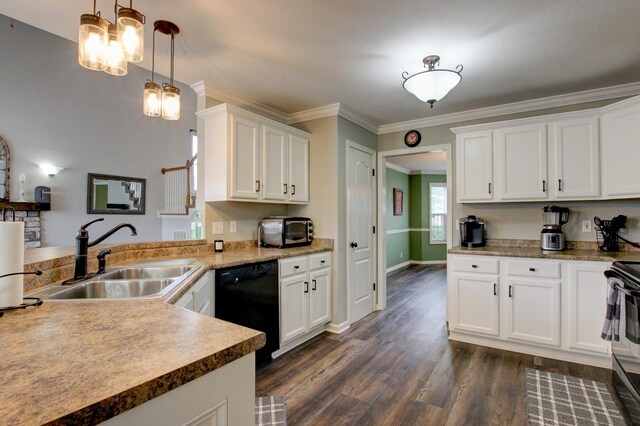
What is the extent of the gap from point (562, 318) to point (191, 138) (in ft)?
23.5

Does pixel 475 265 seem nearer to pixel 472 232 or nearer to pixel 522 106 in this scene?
pixel 472 232

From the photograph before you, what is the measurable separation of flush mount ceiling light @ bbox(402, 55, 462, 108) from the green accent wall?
179 inches

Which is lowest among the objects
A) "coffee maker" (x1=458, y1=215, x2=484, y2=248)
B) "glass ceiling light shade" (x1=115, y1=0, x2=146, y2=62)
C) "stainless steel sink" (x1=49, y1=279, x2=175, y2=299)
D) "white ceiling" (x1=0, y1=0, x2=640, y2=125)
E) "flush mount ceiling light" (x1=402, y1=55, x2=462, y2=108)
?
"stainless steel sink" (x1=49, y1=279, x2=175, y2=299)

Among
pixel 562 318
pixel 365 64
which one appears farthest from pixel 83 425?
pixel 562 318

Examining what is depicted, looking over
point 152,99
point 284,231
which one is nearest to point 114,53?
point 152,99

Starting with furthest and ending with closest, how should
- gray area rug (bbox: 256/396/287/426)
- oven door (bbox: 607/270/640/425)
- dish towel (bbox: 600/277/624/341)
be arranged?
dish towel (bbox: 600/277/624/341)
gray area rug (bbox: 256/396/287/426)
oven door (bbox: 607/270/640/425)

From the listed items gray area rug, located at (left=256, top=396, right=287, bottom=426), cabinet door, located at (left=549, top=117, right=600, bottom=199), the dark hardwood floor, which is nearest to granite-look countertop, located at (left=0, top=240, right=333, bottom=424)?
gray area rug, located at (left=256, top=396, right=287, bottom=426)

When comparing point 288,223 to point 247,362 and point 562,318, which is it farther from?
point 562,318

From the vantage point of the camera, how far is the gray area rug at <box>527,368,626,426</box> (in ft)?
6.39

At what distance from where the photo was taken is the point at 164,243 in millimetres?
2641

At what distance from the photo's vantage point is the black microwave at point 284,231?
3.19 metres

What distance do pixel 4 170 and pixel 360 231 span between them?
5412 mm

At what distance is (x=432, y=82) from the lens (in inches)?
90.1

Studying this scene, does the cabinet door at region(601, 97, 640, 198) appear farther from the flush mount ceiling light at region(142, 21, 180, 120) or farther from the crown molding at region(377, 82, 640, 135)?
the flush mount ceiling light at region(142, 21, 180, 120)
